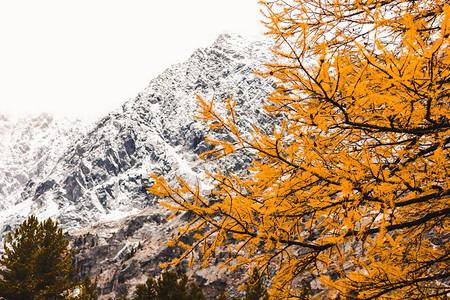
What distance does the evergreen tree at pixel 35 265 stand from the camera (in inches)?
523

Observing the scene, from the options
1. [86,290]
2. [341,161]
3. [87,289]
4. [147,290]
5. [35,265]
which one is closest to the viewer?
[341,161]

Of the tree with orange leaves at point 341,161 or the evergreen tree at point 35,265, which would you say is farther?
the evergreen tree at point 35,265

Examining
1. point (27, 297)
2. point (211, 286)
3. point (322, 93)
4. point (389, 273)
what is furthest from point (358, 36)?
point (211, 286)

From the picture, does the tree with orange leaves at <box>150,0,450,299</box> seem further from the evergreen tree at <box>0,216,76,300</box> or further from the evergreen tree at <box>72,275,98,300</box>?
the evergreen tree at <box>0,216,76,300</box>

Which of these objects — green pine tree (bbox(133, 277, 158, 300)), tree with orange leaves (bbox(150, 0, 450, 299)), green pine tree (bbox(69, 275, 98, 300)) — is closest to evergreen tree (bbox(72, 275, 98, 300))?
green pine tree (bbox(69, 275, 98, 300))

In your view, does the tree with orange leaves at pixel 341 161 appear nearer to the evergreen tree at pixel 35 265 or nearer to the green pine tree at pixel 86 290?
the green pine tree at pixel 86 290

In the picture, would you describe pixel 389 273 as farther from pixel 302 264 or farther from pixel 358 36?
pixel 358 36

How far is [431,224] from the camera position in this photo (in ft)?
11.3

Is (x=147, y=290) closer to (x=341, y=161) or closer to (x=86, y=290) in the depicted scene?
(x=86, y=290)

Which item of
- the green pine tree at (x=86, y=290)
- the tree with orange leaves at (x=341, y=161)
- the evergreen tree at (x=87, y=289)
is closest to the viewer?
the tree with orange leaves at (x=341, y=161)

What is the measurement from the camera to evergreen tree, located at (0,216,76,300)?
13281 millimetres

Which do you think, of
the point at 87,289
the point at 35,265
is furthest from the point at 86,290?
the point at 35,265

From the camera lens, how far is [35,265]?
13.9 meters

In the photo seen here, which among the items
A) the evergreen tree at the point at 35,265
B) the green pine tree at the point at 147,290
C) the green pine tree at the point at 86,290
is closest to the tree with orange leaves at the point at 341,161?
the green pine tree at the point at 86,290
